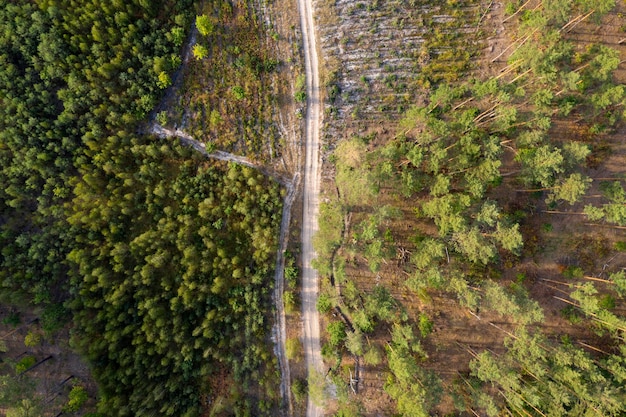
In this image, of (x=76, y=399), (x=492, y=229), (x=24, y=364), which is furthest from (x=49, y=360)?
(x=492, y=229)

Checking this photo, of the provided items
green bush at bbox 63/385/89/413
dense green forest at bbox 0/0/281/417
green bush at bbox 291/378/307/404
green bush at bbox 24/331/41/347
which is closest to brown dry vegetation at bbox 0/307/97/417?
green bush at bbox 24/331/41/347

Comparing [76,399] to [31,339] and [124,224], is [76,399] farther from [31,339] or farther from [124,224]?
[124,224]

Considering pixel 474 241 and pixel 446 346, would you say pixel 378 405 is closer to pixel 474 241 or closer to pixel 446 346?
pixel 446 346

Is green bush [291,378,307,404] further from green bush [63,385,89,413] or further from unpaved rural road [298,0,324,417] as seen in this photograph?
green bush [63,385,89,413]

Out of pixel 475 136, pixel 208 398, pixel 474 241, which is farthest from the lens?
pixel 208 398

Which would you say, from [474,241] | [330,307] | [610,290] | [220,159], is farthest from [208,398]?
[610,290]

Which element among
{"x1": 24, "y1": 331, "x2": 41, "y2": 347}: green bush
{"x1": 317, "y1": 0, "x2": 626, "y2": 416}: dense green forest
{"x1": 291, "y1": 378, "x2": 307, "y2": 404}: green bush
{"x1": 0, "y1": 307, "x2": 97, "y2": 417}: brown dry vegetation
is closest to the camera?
{"x1": 317, "y1": 0, "x2": 626, "y2": 416}: dense green forest
